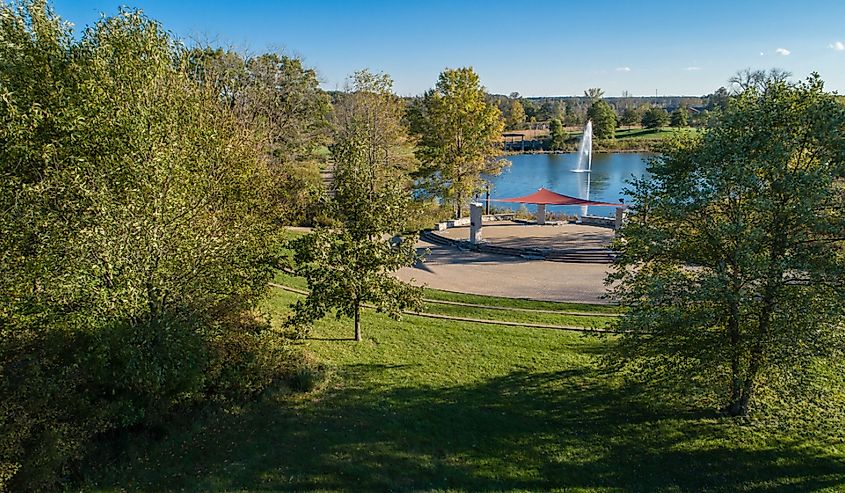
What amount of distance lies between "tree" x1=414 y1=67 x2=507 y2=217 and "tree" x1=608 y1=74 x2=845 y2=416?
77.4 ft

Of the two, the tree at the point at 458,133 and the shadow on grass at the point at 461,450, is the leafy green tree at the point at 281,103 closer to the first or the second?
the tree at the point at 458,133

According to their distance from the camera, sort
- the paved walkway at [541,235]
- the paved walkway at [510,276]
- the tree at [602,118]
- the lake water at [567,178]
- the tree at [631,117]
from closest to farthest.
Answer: the paved walkway at [510,276] → the paved walkway at [541,235] → the lake water at [567,178] → the tree at [602,118] → the tree at [631,117]

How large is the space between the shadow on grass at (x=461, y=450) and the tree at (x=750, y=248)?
51.8 inches

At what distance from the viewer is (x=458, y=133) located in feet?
112

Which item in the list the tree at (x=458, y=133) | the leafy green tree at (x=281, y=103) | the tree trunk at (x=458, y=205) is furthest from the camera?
the tree trunk at (x=458, y=205)

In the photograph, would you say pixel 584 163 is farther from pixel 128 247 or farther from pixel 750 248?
pixel 128 247

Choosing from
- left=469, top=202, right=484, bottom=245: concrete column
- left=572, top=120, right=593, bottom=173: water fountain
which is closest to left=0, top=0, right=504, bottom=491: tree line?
left=469, top=202, right=484, bottom=245: concrete column

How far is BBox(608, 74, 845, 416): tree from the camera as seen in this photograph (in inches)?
357

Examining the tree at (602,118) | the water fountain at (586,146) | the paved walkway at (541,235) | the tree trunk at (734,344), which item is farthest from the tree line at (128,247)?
the tree at (602,118)

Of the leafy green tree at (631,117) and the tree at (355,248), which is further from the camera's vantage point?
the leafy green tree at (631,117)

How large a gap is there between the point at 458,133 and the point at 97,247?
28.2 m

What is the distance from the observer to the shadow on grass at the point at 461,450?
8984 mm

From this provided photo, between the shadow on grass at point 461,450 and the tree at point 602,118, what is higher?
the tree at point 602,118

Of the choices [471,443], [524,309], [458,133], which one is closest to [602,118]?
[458,133]
